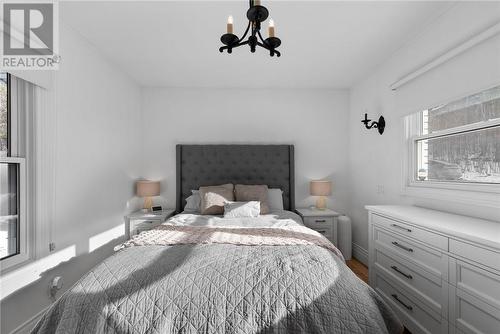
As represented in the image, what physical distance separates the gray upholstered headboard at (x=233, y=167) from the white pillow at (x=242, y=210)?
698 millimetres

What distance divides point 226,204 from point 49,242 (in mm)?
1694

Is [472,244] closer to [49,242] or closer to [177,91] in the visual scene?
[49,242]

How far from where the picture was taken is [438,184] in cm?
212

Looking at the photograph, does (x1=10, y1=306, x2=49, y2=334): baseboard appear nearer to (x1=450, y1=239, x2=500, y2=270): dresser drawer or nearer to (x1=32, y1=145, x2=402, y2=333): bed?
(x1=32, y1=145, x2=402, y2=333): bed

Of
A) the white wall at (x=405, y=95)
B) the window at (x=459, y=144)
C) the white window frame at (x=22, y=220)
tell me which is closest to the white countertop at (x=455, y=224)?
the white wall at (x=405, y=95)

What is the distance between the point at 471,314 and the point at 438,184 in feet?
3.69

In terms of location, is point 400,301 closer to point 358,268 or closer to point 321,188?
point 358,268

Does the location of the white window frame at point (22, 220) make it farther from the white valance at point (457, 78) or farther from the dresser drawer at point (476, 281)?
the white valance at point (457, 78)

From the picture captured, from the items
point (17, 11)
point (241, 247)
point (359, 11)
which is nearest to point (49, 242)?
point (241, 247)

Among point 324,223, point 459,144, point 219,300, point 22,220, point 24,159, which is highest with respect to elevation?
point 459,144

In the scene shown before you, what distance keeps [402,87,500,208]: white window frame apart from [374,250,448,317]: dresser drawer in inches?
25.2

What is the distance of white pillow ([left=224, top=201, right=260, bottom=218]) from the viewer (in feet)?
9.18

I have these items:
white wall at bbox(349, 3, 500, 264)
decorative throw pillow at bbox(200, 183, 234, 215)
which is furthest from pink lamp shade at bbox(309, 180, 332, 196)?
decorative throw pillow at bbox(200, 183, 234, 215)

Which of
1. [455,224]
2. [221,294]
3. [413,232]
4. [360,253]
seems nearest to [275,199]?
[360,253]
